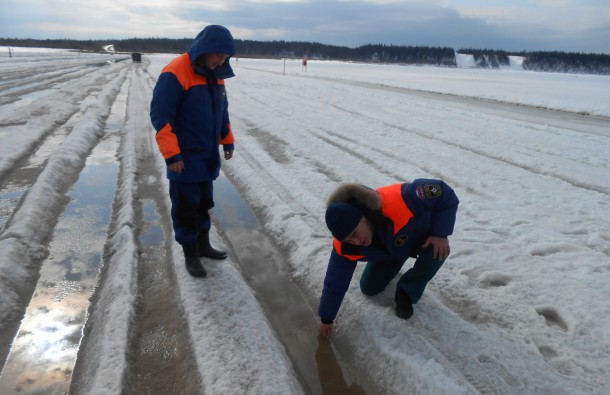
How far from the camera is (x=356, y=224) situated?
7.72 feet

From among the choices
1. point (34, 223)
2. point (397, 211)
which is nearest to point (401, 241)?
point (397, 211)

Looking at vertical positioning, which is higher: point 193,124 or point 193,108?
point 193,108

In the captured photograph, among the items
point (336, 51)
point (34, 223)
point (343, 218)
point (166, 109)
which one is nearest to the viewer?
point (343, 218)

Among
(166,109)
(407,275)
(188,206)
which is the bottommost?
(407,275)

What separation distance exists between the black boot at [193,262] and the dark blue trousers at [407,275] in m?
1.31

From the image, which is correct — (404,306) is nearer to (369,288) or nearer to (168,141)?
(369,288)

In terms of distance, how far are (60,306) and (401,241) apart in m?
2.49

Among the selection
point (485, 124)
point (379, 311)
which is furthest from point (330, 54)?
point (379, 311)

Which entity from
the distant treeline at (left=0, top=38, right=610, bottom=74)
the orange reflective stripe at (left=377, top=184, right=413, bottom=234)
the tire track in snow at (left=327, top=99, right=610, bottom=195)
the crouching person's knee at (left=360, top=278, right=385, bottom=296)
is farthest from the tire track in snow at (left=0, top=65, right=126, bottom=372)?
the distant treeline at (left=0, top=38, right=610, bottom=74)

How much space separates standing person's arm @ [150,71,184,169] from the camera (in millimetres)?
2793

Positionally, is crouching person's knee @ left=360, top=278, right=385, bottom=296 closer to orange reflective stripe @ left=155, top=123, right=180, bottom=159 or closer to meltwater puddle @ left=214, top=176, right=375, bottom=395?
meltwater puddle @ left=214, top=176, right=375, bottom=395

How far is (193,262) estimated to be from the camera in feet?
11.0

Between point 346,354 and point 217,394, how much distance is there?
0.88 metres

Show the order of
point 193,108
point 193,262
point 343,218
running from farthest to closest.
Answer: point 193,262, point 193,108, point 343,218
